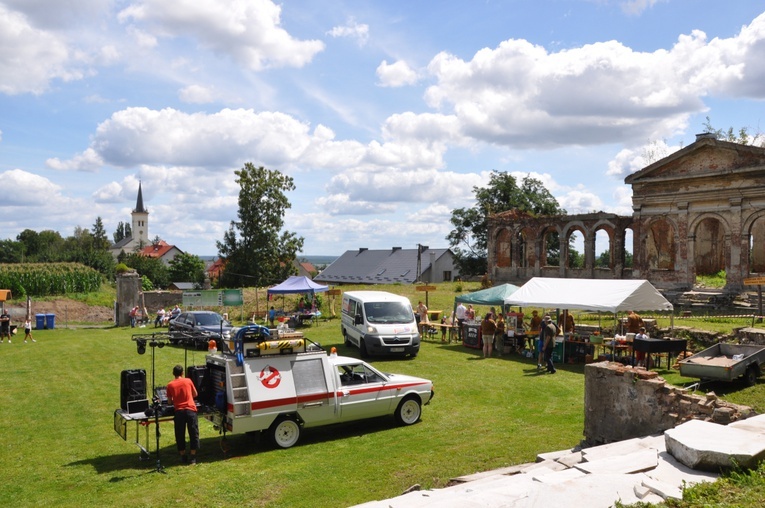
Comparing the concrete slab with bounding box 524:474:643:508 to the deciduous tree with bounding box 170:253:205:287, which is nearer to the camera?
the concrete slab with bounding box 524:474:643:508

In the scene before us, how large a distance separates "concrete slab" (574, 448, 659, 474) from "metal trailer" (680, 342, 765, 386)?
7.39m

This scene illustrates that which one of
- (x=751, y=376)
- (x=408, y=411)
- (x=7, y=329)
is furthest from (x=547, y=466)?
(x=7, y=329)

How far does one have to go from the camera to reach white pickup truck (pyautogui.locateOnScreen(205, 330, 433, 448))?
10344 mm

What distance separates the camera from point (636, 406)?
10.0 meters

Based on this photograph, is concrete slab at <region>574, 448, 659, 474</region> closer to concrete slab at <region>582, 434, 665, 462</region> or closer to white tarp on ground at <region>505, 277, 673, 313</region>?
concrete slab at <region>582, 434, 665, 462</region>

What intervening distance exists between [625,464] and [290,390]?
582 centimetres

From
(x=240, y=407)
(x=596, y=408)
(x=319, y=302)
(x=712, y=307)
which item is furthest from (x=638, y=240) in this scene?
(x=240, y=407)

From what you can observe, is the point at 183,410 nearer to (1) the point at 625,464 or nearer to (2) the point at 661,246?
(1) the point at 625,464

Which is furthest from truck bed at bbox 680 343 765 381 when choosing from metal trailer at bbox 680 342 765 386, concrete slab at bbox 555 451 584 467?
concrete slab at bbox 555 451 584 467

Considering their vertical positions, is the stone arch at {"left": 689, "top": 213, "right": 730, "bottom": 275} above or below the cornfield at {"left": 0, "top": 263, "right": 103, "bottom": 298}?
above

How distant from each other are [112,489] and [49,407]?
635cm

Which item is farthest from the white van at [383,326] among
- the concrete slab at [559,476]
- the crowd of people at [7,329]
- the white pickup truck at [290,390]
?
the crowd of people at [7,329]

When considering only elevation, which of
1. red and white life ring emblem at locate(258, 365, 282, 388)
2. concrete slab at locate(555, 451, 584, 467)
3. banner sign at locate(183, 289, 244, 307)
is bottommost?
concrete slab at locate(555, 451, 584, 467)

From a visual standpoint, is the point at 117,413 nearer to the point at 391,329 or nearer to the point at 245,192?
the point at 391,329
